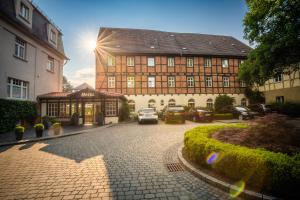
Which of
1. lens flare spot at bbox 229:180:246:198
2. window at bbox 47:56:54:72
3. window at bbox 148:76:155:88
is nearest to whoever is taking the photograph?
lens flare spot at bbox 229:180:246:198

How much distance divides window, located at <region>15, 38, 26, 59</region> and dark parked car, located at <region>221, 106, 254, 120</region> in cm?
2140

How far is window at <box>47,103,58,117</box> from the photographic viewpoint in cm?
1700

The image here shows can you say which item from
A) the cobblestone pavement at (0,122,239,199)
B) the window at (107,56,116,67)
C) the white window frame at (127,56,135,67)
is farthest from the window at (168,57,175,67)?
the cobblestone pavement at (0,122,239,199)

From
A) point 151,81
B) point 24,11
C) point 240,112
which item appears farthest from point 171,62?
point 24,11

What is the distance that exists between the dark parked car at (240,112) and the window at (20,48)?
2140 cm

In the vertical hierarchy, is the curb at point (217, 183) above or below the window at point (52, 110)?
below

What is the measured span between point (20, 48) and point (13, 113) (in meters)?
5.38

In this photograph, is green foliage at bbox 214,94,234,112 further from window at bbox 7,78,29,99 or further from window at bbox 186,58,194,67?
window at bbox 7,78,29,99

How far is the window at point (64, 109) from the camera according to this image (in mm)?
17328

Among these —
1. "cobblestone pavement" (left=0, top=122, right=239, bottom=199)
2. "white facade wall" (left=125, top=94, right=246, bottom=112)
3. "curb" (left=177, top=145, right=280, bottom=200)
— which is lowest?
"cobblestone pavement" (left=0, top=122, right=239, bottom=199)

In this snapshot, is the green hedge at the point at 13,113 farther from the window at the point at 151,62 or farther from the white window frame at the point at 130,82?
the window at the point at 151,62

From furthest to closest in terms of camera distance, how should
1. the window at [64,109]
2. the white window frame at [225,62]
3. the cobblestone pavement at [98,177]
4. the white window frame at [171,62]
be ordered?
the white window frame at [225,62], the white window frame at [171,62], the window at [64,109], the cobblestone pavement at [98,177]

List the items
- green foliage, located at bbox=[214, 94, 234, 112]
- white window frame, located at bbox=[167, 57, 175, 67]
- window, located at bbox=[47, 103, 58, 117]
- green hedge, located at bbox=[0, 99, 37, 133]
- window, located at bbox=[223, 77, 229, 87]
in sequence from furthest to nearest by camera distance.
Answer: window, located at bbox=[223, 77, 229, 87] < white window frame, located at bbox=[167, 57, 175, 67] < green foliage, located at bbox=[214, 94, 234, 112] < window, located at bbox=[47, 103, 58, 117] < green hedge, located at bbox=[0, 99, 37, 133]

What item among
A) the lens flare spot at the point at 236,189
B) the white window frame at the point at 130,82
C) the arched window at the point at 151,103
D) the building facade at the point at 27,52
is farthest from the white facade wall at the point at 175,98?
the lens flare spot at the point at 236,189
